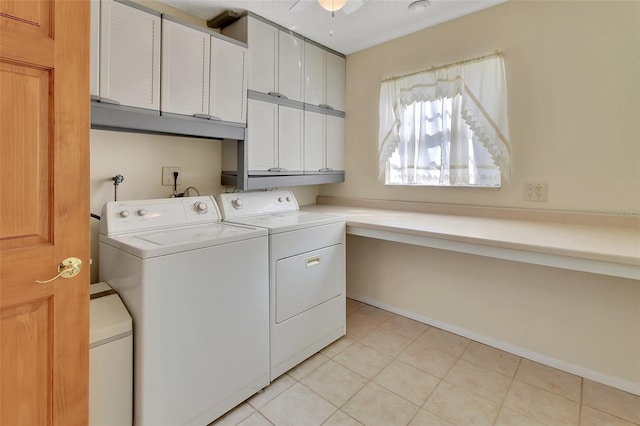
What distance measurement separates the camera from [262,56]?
2.31m

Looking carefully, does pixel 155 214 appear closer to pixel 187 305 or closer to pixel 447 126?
pixel 187 305

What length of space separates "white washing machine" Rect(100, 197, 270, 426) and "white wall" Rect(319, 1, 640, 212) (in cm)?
172

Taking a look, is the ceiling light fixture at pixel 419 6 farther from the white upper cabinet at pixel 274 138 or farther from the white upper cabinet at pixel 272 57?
the white upper cabinet at pixel 274 138

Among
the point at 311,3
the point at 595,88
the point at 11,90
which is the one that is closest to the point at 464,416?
the point at 595,88

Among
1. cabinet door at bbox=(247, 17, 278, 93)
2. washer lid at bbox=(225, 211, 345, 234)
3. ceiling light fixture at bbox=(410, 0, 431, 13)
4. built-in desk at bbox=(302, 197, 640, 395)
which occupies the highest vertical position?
ceiling light fixture at bbox=(410, 0, 431, 13)

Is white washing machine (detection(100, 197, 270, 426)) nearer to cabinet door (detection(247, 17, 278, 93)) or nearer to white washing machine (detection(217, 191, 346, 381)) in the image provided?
white washing machine (detection(217, 191, 346, 381))

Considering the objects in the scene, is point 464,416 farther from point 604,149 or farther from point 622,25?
point 622,25

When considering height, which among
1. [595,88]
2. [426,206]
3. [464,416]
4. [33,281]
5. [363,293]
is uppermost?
[595,88]

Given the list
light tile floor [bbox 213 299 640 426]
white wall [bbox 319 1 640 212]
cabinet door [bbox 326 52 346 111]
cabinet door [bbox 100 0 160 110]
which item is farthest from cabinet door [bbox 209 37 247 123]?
light tile floor [bbox 213 299 640 426]

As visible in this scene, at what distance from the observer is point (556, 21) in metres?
1.97

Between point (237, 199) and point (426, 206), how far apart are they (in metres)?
1.51

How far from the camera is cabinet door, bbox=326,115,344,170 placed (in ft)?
9.74

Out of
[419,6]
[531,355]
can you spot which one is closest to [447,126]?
[419,6]

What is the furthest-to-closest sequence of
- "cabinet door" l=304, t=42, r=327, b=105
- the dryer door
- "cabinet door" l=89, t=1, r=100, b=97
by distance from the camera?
1. "cabinet door" l=304, t=42, r=327, b=105
2. the dryer door
3. "cabinet door" l=89, t=1, r=100, b=97
